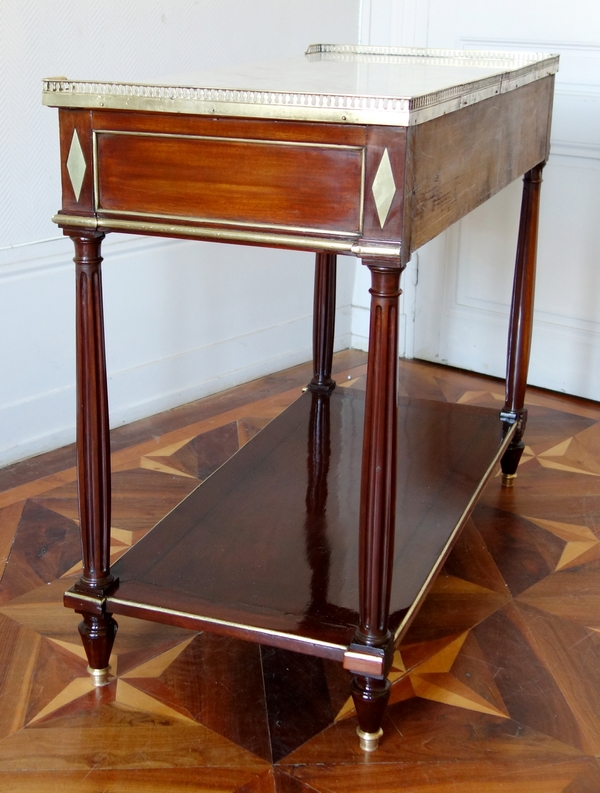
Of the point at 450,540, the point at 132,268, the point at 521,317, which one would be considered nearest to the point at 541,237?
the point at 521,317

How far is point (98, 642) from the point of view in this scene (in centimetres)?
146

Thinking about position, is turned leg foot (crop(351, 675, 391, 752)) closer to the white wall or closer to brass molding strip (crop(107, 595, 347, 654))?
brass molding strip (crop(107, 595, 347, 654))

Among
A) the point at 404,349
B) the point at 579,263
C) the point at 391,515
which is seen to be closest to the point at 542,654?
the point at 391,515

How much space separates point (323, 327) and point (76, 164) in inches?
42.8

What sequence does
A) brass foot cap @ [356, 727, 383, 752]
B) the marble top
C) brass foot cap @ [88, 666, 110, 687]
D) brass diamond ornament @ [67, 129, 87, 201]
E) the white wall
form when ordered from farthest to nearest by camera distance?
1. the white wall
2. brass foot cap @ [88, 666, 110, 687]
3. brass foot cap @ [356, 727, 383, 752]
4. brass diamond ornament @ [67, 129, 87, 201]
5. the marble top

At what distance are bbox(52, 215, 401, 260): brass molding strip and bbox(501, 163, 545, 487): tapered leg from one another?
38.5 inches

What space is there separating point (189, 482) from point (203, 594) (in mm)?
762

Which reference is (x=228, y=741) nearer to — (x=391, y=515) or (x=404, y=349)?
(x=391, y=515)

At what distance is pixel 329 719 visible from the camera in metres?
1.42

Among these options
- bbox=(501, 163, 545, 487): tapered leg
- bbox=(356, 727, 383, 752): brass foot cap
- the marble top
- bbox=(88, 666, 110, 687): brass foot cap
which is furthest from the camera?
bbox=(501, 163, 545, 487): tapered leg

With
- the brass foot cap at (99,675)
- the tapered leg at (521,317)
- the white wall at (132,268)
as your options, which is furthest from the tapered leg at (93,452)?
the tapered leg at (521,317)

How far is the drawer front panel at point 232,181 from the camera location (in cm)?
113

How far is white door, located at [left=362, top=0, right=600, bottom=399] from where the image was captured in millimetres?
2537

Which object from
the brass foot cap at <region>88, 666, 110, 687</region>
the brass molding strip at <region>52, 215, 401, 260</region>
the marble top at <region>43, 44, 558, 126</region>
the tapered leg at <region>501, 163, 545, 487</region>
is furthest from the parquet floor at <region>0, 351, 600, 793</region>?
the marble top at <region>43, 44, 558, 126</region>
